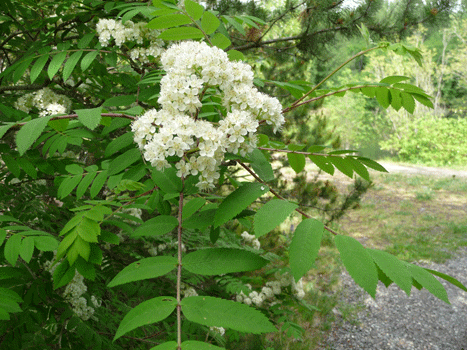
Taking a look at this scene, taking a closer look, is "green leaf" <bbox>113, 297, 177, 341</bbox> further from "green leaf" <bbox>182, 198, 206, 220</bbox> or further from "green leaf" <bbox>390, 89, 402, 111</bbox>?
"green leaf" <bbox>390, 89, 402, 111</bbox>

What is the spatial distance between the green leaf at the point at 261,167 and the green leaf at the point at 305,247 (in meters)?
0.29

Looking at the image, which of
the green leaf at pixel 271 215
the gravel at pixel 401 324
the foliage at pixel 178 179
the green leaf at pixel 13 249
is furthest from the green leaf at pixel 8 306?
the gravel at pixel 401 324

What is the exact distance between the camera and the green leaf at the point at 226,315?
0.77 m

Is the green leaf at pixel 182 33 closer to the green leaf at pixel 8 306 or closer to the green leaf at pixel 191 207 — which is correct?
the green leaf at pixel 191 207

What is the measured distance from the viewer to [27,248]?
117 cm

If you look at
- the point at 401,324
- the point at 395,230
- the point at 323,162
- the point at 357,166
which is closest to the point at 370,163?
the point at 357,166

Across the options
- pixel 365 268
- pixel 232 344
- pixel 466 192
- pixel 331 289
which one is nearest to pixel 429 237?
pixel 331 289

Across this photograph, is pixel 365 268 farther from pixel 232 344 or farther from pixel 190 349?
pixel 232 344

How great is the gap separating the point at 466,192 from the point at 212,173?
13742mm

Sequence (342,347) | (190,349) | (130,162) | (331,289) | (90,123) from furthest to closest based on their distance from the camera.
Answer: (331,289) < (342,347) < (130,162) < (90,123) < (190,349)

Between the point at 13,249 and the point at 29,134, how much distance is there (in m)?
0.43

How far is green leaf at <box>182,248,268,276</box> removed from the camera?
903 millimetres

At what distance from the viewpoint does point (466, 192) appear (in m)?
11.9

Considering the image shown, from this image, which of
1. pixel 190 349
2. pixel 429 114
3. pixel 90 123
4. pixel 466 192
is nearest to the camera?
pixel 190 349
